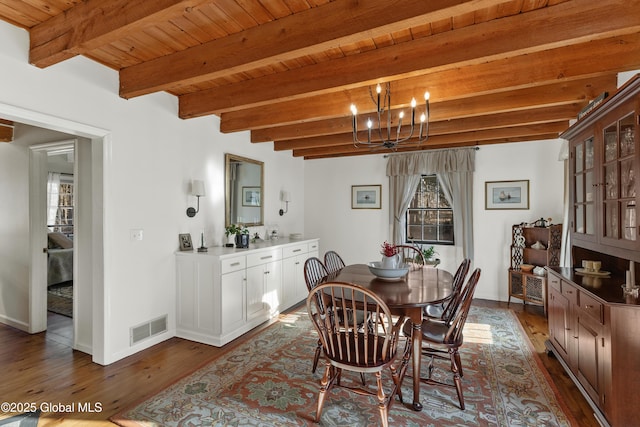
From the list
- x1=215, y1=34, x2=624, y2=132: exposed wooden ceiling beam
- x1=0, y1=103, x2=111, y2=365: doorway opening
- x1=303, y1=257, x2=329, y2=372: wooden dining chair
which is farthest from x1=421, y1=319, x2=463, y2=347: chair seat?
x1=0, y1=103, x2=111, y2=365: doorway opening

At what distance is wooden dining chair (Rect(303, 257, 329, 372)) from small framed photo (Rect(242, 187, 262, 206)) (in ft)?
6.02

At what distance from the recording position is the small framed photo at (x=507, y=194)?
4820 millimetres

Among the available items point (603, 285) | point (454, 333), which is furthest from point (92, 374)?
point (603, 285)

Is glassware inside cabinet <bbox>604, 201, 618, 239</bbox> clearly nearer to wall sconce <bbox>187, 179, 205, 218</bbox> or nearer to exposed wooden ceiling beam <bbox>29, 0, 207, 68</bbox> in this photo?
exposed wooden ceiling beam <bbox>29, 0, 207, 68</bbox>

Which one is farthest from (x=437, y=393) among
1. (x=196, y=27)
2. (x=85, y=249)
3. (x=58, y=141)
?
(x=58, y=141)

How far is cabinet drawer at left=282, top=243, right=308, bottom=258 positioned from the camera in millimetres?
4449

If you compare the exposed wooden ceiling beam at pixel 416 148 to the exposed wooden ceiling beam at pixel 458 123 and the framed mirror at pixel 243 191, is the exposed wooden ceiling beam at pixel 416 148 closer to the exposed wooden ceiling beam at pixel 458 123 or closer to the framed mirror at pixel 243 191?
the exposed wooden ceiling beam at pixel 458 123

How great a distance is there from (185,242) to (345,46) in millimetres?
2576

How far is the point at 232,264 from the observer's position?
3457mm

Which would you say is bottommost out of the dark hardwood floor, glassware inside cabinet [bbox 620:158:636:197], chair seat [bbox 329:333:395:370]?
the dark hardwood floor

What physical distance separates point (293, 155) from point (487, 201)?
324cm

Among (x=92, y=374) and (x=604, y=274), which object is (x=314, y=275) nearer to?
(x=92, y=374)

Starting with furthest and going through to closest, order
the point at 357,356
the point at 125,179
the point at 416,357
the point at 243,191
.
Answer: the point at 243,191 → the point at 125,179 → the point at 416,357 → the point at 357,356

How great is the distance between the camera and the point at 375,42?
2.43m
